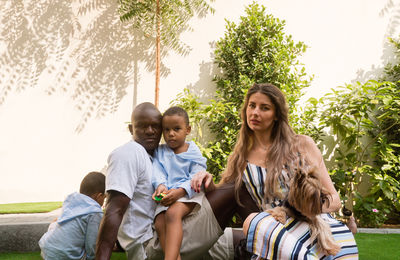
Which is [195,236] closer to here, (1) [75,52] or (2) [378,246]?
(2) [378,246]

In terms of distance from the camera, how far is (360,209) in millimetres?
4645

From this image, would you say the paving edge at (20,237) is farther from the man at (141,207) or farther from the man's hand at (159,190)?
the man's hand at (159,190)

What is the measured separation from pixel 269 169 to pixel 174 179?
679mm

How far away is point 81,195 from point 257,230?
1.40 m

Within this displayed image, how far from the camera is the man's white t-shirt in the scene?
1.94 meters

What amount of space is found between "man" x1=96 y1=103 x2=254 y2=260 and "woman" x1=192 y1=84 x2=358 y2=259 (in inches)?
7.2

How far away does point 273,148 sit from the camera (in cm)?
237

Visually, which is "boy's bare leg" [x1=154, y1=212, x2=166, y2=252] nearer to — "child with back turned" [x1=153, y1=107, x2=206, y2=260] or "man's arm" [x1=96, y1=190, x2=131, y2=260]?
"child with back turned" [x1=153, y1=107, x2=206, y2=260]

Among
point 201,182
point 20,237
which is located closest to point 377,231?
point 201,182

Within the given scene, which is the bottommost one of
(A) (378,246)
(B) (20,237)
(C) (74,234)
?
(A) (378,246)

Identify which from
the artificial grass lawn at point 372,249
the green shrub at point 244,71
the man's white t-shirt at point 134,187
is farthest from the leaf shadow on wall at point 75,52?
the man's white t-shirt at point 134,187

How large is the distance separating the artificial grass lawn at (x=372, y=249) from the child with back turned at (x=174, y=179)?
1200mm

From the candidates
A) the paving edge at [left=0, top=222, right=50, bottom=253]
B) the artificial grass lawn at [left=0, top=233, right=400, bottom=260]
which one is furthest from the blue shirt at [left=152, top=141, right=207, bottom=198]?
the paving edge at [left=0, top=222, right=50, bottom=253]

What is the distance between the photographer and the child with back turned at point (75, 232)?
7.73 feet
